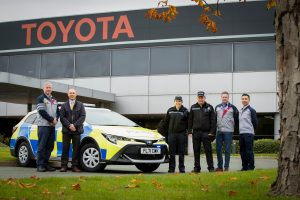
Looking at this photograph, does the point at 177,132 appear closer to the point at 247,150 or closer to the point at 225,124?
the point at 225,124

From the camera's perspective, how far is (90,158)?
12383 millimetres

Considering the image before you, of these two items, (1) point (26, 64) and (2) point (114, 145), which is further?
(1) point (26, 64)

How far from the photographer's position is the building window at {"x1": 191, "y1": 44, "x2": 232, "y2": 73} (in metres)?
28.7

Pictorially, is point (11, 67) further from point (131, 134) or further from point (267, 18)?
point (131, 134)

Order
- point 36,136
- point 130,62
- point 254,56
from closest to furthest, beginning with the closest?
point 36,136 < point 254,56 < point 130,62

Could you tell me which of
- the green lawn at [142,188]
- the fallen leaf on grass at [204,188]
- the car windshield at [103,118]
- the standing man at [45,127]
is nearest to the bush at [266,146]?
the car windshield at [103,118]

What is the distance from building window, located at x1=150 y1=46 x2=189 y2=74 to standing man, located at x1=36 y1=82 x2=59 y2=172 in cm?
1738

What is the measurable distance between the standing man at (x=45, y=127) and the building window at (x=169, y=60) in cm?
1738

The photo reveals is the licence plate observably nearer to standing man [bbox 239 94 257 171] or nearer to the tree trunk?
standing man [bbox 239 94 257 171]

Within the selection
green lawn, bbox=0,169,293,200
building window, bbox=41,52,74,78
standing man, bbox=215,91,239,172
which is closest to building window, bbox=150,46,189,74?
building window, bbox=41,52,74,78

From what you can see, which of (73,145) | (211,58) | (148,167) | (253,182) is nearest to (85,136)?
(73,145)

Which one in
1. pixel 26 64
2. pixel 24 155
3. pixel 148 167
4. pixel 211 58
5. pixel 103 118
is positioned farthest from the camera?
pixel 26 64

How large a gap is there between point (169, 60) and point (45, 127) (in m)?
17.9

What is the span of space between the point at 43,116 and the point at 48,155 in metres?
0.91
